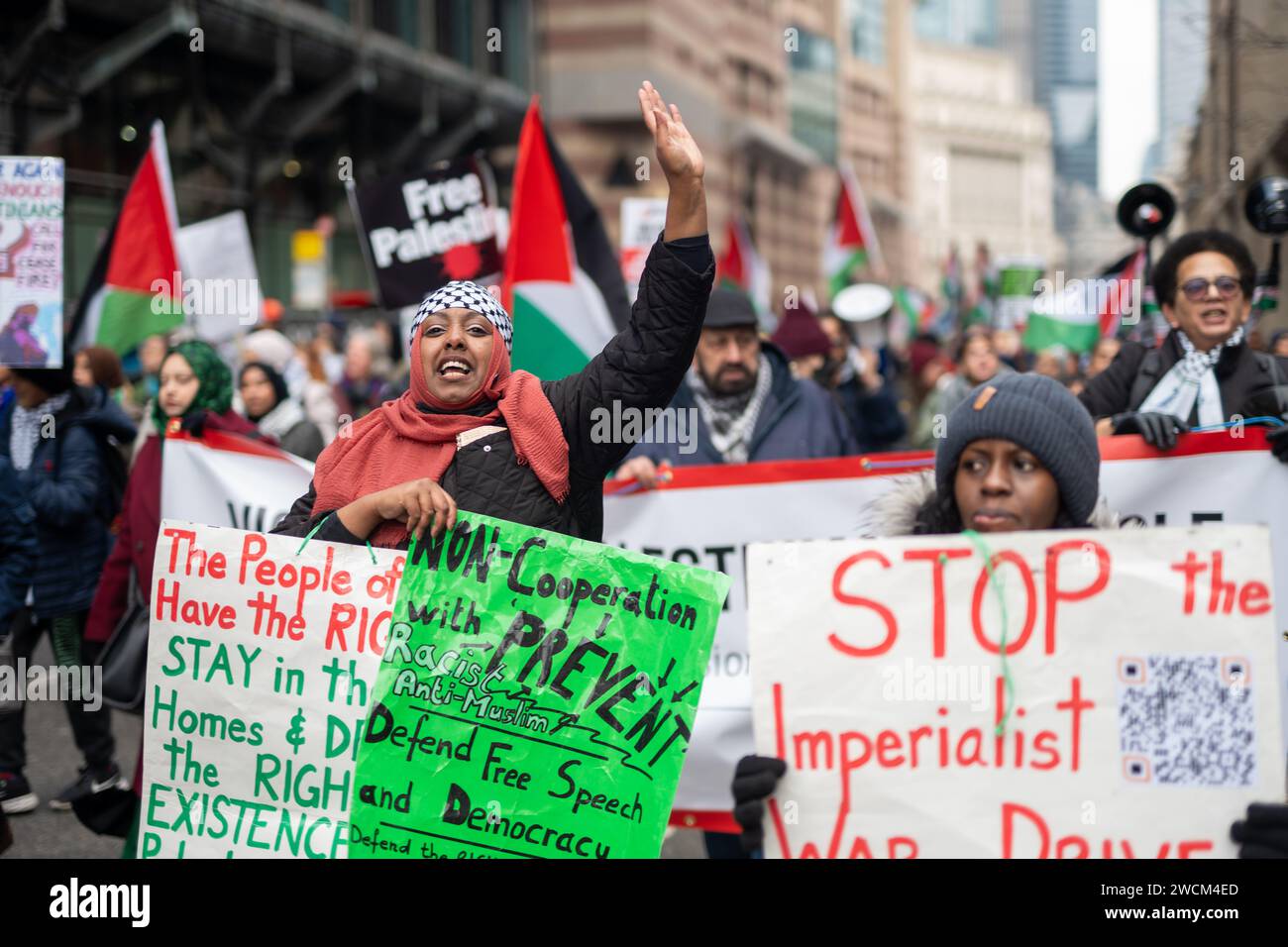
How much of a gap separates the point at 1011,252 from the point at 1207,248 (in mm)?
135904

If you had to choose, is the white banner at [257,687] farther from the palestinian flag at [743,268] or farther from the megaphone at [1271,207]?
the palestinian flag at [743,268]

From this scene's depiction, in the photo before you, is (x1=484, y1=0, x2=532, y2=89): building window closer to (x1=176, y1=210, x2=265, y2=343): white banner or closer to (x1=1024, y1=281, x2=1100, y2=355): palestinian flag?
(x1=1024, y1=281, x2=1100, y2=355): palestinian flag

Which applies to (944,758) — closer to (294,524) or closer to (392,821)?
(392,821)

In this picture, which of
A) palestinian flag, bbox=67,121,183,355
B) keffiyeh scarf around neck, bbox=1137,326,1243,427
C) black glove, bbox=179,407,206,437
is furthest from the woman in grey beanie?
palestinian flag, bbox=67,121,183,355

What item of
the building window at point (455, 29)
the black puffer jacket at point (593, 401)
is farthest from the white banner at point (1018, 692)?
the building window at point (455, 29)

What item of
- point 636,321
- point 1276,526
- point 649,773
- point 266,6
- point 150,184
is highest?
point 266,6

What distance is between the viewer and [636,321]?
10.1 feet

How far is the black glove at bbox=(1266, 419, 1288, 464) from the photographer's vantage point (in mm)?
3881

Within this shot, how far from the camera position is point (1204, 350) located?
4340mm

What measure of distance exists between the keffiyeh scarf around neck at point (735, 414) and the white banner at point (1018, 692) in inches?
117

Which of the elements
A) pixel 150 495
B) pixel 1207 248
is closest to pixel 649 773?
pixel 1207 248

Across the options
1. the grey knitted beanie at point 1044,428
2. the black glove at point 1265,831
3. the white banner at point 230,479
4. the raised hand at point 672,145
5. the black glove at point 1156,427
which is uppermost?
the raised hand at point 672,145

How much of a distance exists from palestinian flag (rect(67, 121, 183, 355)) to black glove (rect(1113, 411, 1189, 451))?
554cm

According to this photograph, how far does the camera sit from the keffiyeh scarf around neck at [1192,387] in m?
4.29
